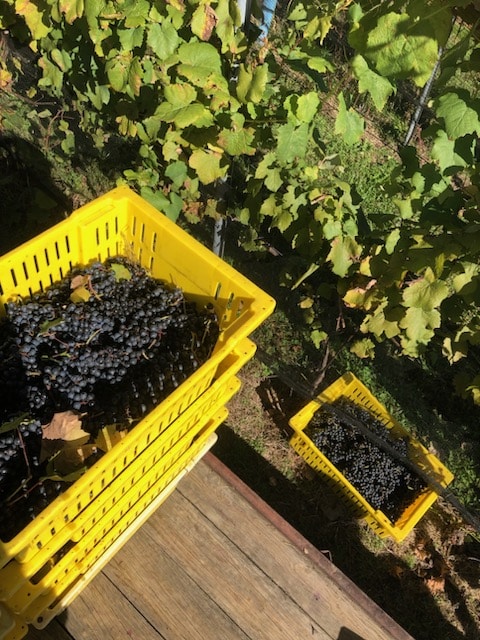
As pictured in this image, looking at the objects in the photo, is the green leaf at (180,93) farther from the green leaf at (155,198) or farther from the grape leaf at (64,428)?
the grape leaf at (64,428)

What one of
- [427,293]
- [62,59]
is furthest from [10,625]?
[62,59]

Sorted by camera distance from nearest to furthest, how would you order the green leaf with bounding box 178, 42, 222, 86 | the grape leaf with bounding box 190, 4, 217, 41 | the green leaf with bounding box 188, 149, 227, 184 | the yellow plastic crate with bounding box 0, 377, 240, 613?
the yellow plastic crate with bounding box 0, 377, 240, 613 < the grape leaf with bounding box 190, 4, 217, 41 < the green leaf with bounding box 178, 42, 222, 86 < the green leaf with bounding box 188, 149, 227, 184

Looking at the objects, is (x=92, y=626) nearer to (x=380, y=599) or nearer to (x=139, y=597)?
(x=139, y=597)

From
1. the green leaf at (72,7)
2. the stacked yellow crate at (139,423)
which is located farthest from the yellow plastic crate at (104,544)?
the green leaf at (72,7)

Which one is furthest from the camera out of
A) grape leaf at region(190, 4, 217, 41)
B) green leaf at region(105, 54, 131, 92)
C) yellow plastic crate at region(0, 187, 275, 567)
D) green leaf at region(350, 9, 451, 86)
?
green leaf at region(105, 54, 131, 92)

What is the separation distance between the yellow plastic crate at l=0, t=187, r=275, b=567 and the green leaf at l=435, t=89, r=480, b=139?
2.27 ft

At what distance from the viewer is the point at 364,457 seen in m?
2.70

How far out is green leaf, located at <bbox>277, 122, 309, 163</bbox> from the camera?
6.60 ft

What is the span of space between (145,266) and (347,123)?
872mm

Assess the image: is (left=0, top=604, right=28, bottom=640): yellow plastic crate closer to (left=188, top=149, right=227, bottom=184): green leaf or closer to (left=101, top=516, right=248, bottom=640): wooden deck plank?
(left=101, top=516, right=248, bottom=640): wooden deck plank

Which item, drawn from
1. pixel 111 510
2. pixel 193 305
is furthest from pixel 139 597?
pixel 193 305

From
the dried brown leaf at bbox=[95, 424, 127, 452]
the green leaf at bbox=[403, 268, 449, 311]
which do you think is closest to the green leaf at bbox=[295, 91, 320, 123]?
the green leaf at bbox=[403, 268, 449, 311]

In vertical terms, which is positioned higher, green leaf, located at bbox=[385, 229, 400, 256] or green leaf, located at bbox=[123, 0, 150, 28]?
green leaf, located at bbox=[123, 0, 150, 28]

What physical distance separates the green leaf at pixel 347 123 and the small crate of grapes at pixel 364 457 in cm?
126
